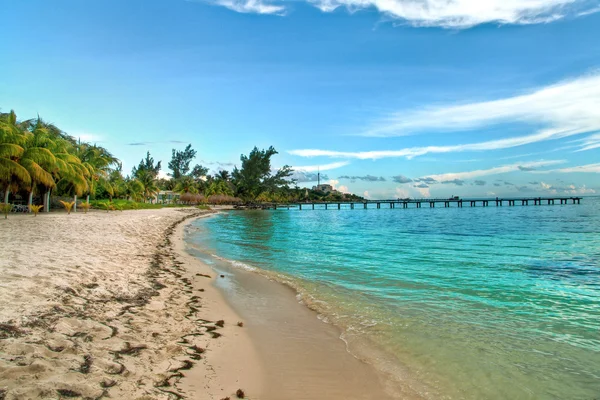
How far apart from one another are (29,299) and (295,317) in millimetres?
4363

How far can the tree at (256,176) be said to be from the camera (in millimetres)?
97562

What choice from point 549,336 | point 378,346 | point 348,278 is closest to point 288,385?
point 378,346

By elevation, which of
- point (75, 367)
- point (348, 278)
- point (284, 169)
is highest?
point (284, 169)

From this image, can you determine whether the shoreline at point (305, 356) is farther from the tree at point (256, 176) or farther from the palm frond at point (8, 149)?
the tree at point (256, 176)

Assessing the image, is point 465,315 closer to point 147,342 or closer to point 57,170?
point 147,342

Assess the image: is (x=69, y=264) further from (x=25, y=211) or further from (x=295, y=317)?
(x=25, y=211)

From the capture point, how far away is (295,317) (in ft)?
22.8

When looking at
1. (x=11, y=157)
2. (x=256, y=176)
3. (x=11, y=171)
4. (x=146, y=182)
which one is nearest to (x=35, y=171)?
(x=11, y=171)

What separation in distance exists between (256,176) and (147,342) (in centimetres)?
9405

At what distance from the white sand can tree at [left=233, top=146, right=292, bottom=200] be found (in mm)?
89363

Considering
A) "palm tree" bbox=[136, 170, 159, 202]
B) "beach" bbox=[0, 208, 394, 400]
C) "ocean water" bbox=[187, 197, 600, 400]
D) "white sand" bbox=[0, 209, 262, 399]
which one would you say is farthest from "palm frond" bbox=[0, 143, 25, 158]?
"palm tree" bbox=[136, 170, 159, 202]

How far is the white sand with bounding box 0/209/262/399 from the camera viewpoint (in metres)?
3.36

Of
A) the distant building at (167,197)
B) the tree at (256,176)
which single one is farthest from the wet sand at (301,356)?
the tree at (256,176)

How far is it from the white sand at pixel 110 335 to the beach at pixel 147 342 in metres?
0.01
